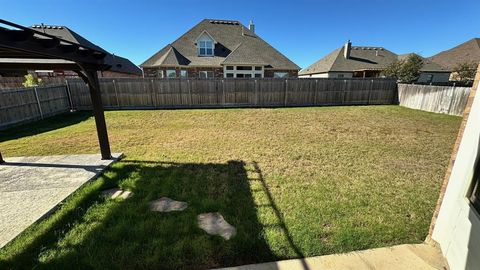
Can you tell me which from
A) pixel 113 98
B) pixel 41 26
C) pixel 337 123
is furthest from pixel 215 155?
pixel 41 26

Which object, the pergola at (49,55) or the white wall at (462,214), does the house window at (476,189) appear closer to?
the white wall at (462,214)

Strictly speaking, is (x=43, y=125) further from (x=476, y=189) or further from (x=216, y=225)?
(x=476, y=189)

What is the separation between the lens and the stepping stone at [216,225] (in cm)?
300

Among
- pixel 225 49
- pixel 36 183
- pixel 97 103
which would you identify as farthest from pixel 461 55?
pixel 36 183

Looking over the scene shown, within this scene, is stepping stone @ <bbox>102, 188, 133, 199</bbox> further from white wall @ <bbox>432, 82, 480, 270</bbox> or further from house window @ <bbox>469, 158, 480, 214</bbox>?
house window @ <bbox>469, 158, 480, 214</bbox>

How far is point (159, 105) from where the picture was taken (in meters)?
14.3

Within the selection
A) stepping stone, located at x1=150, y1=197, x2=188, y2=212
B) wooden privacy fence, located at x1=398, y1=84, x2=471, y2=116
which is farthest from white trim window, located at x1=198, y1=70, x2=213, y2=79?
stepping stone, located at x1=150, y1=197, x2=188, y2=212

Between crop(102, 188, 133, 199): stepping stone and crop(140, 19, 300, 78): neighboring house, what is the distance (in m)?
16.2

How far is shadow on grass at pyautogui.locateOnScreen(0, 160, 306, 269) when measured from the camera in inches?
99.5

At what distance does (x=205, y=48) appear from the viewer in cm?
2056

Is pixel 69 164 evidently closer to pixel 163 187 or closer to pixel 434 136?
pixel 163 187

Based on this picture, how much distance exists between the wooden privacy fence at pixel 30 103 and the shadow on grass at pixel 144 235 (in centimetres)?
850

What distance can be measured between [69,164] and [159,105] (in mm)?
9518

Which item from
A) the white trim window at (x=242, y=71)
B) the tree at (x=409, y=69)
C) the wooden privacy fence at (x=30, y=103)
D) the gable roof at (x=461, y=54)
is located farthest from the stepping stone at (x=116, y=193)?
the gable roof at (x=461, y=54)
